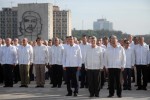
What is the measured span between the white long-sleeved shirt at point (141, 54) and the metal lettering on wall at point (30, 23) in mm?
30669

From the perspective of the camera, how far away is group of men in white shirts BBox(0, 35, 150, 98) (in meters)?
11.9

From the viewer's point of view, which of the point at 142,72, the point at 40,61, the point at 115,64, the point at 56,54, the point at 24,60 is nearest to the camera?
the point at 115,64

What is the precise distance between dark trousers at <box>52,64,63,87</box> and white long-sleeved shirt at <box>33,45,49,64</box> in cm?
53

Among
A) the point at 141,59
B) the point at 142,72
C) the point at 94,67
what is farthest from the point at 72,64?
the point at 142,72

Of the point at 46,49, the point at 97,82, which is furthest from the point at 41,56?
the point at 97,82

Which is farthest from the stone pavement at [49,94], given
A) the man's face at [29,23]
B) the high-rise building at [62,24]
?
the high-rise building at [62,24]

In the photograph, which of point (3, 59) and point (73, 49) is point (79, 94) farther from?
point (3, 59)

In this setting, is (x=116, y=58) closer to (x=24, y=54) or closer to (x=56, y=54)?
(x=56, y=54)

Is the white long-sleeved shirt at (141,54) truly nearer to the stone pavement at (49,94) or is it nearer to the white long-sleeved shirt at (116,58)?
the stone pavement at (49,94)

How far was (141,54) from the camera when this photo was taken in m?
13.9

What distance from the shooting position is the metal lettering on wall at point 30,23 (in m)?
44.2

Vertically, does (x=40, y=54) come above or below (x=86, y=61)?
above

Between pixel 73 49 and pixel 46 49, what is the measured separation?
2748 mm

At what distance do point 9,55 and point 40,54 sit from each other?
133 cm
